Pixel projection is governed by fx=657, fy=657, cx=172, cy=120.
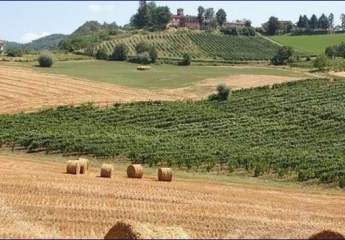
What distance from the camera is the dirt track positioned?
57031 mm

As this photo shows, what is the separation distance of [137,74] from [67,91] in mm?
21402

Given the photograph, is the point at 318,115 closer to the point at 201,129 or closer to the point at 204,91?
the point at 201,129

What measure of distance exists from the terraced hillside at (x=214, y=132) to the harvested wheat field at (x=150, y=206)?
23.6 ft

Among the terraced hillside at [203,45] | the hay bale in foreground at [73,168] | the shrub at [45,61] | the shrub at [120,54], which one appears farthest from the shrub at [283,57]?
the hay bale in foreground at [73,168]

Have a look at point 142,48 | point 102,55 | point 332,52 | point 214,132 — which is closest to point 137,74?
point 102,55

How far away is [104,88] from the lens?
216 feet

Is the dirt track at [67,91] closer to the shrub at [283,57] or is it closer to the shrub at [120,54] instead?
the shrub at [120,54]

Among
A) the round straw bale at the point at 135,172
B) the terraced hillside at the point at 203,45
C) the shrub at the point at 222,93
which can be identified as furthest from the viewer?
the terraced hillside at the point at 203,45

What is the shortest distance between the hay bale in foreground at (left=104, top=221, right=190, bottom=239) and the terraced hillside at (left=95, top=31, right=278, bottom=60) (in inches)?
4048

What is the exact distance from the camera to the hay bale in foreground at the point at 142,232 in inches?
539

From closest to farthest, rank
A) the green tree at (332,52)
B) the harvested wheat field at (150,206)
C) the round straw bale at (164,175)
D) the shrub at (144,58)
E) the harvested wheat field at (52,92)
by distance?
the harvested wheat field at (150,206)
the round straw bale at (164,175)
the harvested wheat field at (52,92)
the shrub at (144,58)
the green tree at (332,52)

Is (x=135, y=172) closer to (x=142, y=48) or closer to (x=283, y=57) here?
(x=142, y=48)

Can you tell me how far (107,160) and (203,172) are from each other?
6.48m

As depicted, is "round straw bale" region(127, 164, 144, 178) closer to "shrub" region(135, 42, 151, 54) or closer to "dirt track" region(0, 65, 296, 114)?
"dirt track" region(0, 65, 296, 114)
